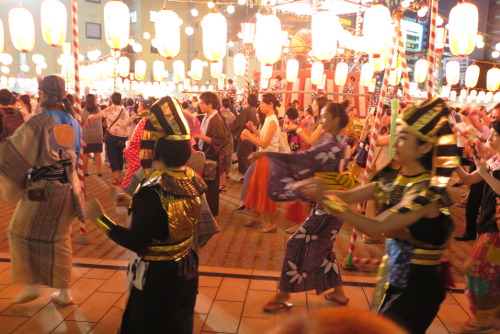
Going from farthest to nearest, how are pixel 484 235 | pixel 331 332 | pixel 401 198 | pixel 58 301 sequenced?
pixel 58 301, pixel 484 235, pixel 401 198, pixel 331 332

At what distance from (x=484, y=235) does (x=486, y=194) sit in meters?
0.37

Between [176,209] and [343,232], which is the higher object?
[176,209]

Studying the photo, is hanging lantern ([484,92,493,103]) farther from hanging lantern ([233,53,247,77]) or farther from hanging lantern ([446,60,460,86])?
hanging lantern ([233,53,247,77])

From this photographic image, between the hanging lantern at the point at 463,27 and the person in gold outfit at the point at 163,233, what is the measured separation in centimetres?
697

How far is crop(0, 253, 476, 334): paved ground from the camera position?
3.20 metres

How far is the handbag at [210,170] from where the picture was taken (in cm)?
584

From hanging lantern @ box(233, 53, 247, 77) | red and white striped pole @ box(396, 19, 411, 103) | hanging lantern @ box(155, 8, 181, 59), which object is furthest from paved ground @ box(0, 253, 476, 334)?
hanging lantern @ box(233, 53, 247, 77)

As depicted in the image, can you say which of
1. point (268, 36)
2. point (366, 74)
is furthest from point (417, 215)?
point (366, 74)

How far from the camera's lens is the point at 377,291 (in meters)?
2.21

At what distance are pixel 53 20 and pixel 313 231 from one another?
6.51 metres

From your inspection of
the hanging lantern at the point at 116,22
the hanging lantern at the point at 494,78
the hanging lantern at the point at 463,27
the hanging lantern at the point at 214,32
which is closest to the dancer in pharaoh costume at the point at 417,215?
the hanging lantern at the point at 463,27

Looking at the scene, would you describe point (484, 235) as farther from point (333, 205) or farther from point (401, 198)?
point (333, 205)

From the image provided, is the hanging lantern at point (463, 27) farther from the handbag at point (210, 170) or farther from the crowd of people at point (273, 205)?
the handbag at point (210, 170)

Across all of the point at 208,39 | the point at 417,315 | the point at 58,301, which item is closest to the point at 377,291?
the point at 417,315
